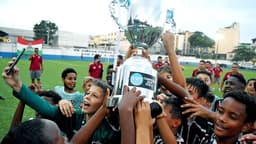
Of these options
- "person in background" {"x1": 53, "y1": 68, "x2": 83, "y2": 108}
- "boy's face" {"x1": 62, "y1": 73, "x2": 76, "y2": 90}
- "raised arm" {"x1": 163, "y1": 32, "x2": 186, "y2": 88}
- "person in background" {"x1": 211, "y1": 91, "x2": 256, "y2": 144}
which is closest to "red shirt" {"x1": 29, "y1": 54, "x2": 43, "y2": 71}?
"person in background" {"x1": 53, "y1": 68, "x2": 83, "y2": 108}

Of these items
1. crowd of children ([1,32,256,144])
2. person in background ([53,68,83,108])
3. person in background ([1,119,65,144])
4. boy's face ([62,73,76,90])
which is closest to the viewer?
person in background ([1,119,65,144])

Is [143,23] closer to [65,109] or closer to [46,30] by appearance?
[65,109]

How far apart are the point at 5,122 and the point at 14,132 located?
18.0ft

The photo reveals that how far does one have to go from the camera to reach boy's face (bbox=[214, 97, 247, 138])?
1860 millimetres

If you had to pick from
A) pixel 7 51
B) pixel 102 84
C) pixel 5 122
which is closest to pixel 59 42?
pixel 7 51

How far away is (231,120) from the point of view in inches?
73.2

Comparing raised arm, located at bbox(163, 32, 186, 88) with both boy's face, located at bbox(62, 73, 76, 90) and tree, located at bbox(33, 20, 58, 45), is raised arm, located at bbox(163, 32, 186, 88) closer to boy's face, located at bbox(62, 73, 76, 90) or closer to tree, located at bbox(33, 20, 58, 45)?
boy's face, located at bbox(62, 73, 76, 90)

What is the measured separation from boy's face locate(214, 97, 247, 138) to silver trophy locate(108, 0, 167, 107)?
1.91 feet

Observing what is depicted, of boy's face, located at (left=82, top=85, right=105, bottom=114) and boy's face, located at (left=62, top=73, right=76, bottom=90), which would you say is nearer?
boy's face, located at (left=82, top=85, right=105, bottom=114)

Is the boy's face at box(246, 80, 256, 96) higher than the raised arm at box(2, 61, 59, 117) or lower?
lower

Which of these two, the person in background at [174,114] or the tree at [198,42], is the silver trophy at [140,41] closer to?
the person in background at [174,114]

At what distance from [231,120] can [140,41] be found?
0.73 m

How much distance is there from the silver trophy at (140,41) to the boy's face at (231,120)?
→ 582 millimetres

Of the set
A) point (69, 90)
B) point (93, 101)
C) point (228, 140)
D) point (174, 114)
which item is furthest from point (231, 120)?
point (69, 90)
